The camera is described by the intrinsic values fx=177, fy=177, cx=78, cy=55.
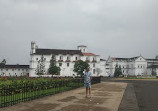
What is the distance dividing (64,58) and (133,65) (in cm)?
5050

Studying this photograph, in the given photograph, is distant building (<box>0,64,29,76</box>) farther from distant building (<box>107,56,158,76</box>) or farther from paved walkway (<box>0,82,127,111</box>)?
paved walkway (<box>0,82,127,111</box>)

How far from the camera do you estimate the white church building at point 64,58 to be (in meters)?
89.8

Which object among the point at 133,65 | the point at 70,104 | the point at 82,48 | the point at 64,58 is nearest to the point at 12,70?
the point at 64,58

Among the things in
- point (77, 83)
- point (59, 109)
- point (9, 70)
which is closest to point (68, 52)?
point (9, 70)

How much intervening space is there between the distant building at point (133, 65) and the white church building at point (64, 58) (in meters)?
24.3

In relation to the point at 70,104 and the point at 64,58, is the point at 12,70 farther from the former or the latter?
the point at 70,104

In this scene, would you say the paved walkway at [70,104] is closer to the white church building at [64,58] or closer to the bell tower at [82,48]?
the white church building at [64,58]

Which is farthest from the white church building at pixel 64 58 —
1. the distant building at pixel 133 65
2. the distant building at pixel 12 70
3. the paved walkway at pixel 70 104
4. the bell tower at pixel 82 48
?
the paved walkway at pixel 70 104

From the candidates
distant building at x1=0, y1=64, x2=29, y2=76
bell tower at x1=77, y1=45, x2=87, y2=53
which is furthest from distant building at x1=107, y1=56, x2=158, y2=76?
distant building at x1=0, y1=64, x2=29, y2=76

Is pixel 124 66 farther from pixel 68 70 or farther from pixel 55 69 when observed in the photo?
pixel 55 69

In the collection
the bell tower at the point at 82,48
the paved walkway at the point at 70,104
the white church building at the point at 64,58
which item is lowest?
the paved walkway at the point at 70,104

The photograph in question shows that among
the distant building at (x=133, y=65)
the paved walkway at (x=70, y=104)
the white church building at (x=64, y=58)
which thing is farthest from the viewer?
the distant building at (x=133, y=65)

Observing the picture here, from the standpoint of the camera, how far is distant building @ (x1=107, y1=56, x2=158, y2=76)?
383 feet

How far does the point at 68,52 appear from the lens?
97.0 m
